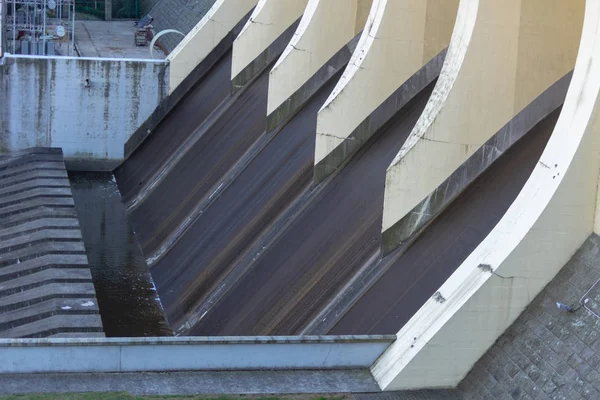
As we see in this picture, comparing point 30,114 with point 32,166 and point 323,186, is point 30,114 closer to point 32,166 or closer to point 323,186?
point 32,166

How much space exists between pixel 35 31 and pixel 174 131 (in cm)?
592

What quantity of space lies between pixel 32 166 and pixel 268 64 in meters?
6.64

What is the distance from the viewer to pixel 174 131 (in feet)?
107

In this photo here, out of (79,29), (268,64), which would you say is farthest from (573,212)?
(79,29)

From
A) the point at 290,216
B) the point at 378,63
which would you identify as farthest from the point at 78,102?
the point at 378,63

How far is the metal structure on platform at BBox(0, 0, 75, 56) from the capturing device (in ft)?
113

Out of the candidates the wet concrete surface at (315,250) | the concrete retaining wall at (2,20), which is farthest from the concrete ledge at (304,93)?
the concrete retaining wall at (2,20)

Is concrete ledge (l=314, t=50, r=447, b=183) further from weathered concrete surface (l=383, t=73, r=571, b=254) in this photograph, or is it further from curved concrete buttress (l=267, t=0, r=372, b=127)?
curved concrete buttress (l=267, t=0, r=372, b=127)

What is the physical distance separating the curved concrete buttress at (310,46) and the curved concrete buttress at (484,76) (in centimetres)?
807

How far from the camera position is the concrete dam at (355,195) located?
1457 cm

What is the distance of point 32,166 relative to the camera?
101ft

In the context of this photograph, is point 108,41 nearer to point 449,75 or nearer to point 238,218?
point 238,218

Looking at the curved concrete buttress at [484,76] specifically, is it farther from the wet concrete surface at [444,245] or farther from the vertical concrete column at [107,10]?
the vertical concrete column at [107,10]

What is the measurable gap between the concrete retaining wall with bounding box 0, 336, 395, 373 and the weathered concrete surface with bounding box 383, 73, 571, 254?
14.7 feet
